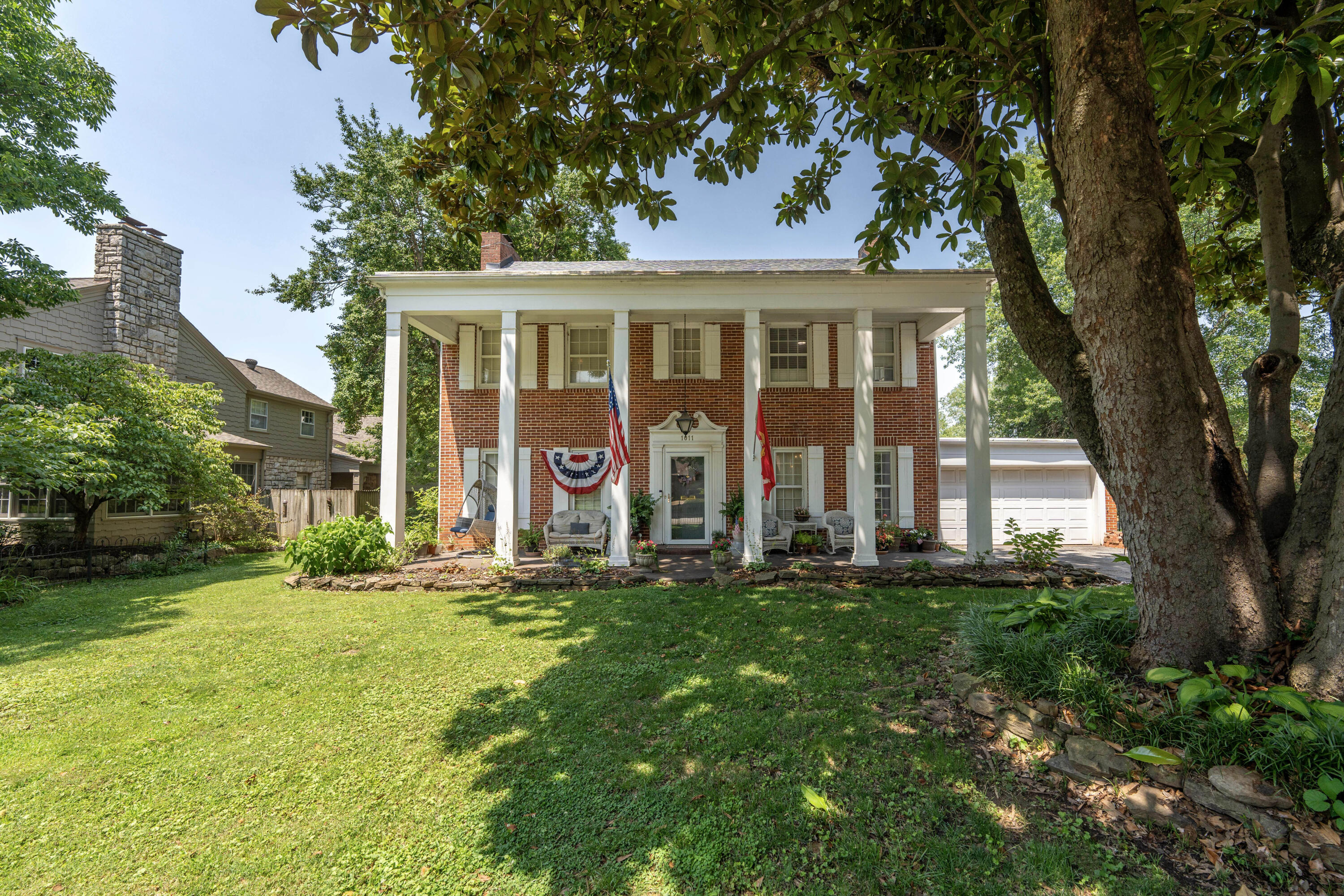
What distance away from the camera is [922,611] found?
6.14 meters

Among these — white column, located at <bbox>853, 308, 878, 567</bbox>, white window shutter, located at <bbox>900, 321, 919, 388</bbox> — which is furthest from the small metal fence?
white window shutter, located at <bbox>900, 321, 919, 388</bbox>

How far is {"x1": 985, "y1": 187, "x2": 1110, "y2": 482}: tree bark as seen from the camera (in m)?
3.81

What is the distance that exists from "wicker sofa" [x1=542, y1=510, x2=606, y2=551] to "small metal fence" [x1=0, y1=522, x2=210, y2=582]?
23.5ft

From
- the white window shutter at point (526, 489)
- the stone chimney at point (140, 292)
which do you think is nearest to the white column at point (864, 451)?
the white window shutter at point (526, 489)

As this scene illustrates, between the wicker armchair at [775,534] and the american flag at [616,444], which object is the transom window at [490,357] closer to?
the american flag at [616,444]

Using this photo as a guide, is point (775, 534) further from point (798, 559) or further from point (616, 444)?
point (616, 444)

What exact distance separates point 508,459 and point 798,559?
5691mm

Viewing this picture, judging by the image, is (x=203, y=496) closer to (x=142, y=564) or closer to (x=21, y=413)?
Answer: (x=142, y=564)

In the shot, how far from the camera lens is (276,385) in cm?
1966

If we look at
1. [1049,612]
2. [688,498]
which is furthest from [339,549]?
[1049,612]

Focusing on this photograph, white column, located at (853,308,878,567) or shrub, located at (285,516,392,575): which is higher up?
white column, located at (853,308,878,567)

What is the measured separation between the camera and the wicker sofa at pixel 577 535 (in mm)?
10234

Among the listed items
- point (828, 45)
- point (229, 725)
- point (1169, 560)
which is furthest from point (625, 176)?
point (229, 725)

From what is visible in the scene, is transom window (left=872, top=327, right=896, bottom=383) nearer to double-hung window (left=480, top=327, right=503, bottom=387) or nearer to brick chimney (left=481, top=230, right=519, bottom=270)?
double-hung window (left=480, top=327, right=503, bottom=387)
